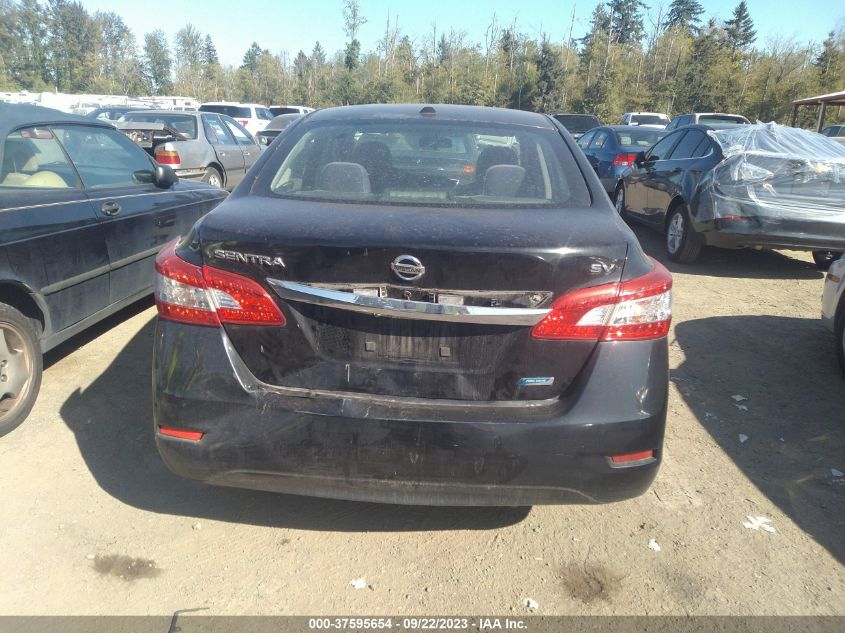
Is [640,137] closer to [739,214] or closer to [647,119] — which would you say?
[739,214]

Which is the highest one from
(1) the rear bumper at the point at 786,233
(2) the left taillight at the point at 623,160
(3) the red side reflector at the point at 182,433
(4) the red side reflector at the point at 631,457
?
(3) the red side reflector at the point at 182,433

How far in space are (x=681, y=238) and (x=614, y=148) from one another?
5.18m

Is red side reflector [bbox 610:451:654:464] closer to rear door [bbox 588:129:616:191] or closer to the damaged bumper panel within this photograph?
the damaged bumper panel

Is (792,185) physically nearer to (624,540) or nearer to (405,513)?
(624,540)

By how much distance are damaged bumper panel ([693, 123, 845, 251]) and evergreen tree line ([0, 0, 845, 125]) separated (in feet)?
108

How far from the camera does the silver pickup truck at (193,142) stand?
985 centimetres

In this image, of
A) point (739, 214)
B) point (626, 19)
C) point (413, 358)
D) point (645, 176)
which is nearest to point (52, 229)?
point (413, 358)

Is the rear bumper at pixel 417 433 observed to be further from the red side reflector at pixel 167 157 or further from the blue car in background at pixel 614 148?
the blue car in background at pixel 614 148

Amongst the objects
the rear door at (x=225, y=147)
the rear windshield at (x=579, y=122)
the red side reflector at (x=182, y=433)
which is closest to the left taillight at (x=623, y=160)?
the rear door at (x=225, y=147)

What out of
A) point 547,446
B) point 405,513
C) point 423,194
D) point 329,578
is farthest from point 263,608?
point 423,194

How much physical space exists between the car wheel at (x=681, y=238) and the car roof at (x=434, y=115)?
177 inches

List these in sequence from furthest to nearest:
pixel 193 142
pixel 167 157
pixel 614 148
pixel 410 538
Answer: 1. pixel 614 148
2. pixel 193 142
3. pixel 167 157
4. pixel 410 538

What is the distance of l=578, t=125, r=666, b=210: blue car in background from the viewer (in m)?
11.6

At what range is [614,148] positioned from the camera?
12180 mm
